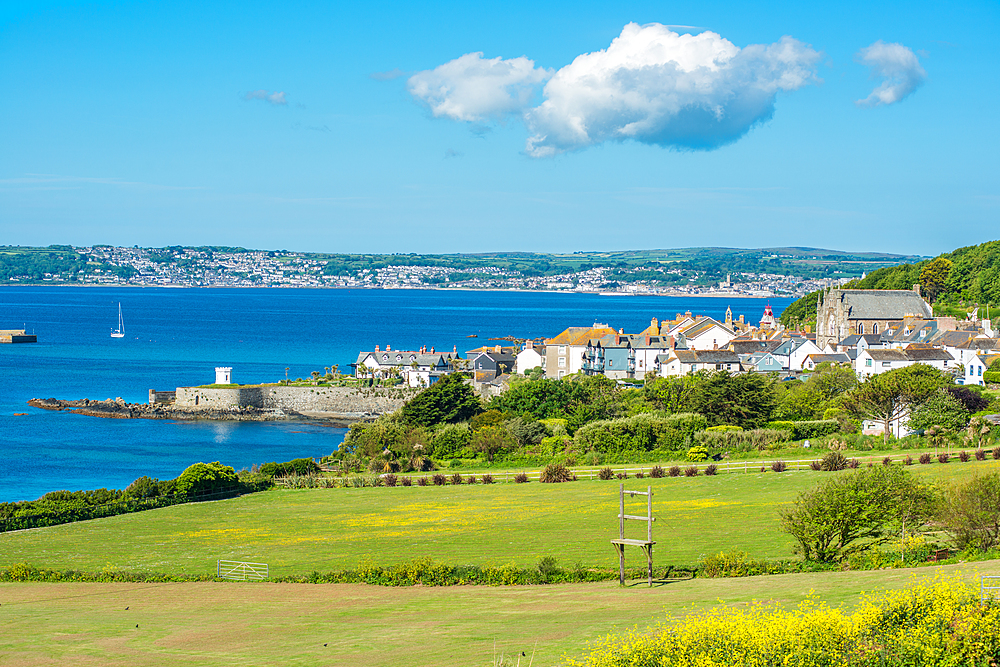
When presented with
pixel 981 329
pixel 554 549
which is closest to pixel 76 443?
pixel 554 549

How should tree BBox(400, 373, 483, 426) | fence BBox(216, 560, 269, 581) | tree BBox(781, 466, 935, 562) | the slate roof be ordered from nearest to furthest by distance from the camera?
tree BBox(781, 466, 935, 562) < fence BBox(216, 560, 269, 581) < tree BBox(400, 373, 483, 426) < the slate roof

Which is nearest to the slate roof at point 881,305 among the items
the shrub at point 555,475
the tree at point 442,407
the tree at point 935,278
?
the tree at point 935,278

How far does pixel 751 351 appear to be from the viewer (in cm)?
8175

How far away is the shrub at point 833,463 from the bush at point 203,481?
25.0m

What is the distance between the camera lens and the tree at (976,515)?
22.8 metres

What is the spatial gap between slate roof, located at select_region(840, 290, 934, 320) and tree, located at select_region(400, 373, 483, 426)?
1963 inches

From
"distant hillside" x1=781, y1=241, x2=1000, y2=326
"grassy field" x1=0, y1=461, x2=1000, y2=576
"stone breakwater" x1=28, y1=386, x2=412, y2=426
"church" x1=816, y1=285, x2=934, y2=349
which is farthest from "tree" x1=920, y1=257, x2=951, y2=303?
"grassy field" x1=0, y1=461, x2=1000, y2=576

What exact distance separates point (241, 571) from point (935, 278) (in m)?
105

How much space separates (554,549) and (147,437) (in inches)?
2037

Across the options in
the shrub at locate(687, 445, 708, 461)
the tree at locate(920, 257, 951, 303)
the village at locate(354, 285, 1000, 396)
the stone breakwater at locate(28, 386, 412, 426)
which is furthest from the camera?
the tree at locate(920, 257, 951, 303)

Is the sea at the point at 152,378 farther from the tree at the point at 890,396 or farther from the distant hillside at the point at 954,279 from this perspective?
the distant hillside at the point at 954,279

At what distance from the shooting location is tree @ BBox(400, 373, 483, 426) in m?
59.1

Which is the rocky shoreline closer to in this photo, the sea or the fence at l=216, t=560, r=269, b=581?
the sea

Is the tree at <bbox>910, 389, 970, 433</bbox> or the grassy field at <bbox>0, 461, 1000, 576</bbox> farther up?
the tree at <bbox>910, 389, 970, 433</bbox>
